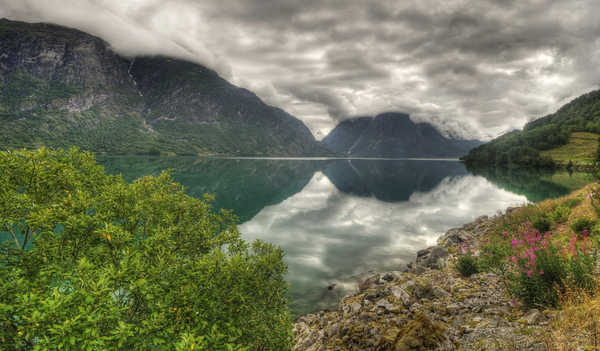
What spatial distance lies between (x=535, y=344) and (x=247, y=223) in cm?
4193

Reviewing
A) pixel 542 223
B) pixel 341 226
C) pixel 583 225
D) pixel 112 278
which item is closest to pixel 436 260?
pixel 542 223

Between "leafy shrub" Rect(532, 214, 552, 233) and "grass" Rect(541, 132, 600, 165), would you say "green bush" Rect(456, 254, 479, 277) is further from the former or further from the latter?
"grass" Rect(541, 132, 600, 165)

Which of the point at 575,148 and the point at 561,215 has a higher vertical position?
the point at 575,148

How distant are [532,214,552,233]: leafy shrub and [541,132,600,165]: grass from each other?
599ft

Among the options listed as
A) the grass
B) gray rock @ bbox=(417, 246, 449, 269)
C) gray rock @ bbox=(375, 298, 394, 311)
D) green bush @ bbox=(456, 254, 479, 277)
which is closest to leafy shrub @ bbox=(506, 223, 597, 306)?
gray rock @ bbox=(375, 298, 394, 311)

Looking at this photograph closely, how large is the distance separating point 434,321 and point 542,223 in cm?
1868

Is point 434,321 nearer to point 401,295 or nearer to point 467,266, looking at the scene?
point 401,295

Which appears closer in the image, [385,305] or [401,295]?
[385,305]

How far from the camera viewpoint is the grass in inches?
6049

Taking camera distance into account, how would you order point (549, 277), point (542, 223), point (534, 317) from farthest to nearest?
1. point (542, 223)
2. point (549, 277)
3. point (534, 317)

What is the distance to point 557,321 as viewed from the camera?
778 centimetres

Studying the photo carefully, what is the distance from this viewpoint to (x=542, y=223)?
21.3m

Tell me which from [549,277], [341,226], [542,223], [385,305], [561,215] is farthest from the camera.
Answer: [341,226]

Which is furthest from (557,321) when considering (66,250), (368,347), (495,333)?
(66,250)
